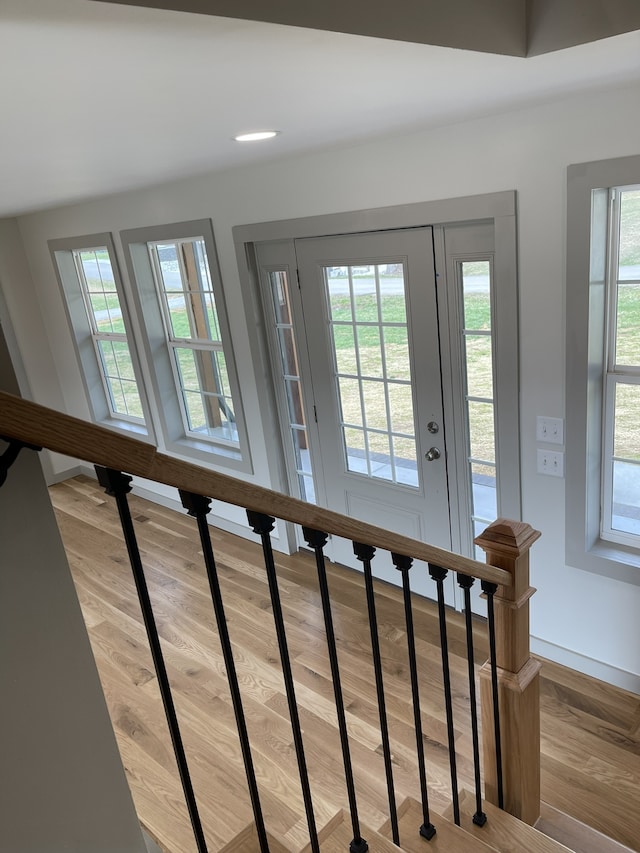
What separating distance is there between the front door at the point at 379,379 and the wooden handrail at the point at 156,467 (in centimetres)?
190

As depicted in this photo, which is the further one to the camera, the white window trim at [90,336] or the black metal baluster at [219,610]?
the white window trim at [90,336]

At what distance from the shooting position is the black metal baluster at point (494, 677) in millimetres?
1625

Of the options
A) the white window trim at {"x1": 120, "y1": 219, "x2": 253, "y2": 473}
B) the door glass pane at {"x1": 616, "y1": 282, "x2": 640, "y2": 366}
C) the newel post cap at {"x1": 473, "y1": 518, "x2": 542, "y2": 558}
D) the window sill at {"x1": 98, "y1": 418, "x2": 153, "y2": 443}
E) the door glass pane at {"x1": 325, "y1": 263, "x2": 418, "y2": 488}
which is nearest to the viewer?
the newel post cap at {"x1": 473, "y1": 518, "x2": 542, "y2": 558}

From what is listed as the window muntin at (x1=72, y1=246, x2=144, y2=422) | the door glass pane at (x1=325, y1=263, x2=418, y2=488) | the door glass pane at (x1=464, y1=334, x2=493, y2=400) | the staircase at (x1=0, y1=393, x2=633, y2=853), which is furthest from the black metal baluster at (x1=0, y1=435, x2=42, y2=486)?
the window muntin at (x1=72, y1=246, x2=144, y2=422)

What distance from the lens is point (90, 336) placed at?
17.7ft

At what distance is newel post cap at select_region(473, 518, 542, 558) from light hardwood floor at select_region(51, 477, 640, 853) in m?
1.26

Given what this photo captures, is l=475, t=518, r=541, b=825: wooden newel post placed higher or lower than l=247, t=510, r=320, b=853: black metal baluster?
lower

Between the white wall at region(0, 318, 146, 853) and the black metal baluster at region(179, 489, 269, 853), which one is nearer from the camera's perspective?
the white wall at region(0, 318, 146, 853)

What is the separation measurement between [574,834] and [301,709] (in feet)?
4.37

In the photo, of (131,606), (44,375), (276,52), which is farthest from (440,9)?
(44,375)

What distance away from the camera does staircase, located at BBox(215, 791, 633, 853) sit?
1369 millimetres

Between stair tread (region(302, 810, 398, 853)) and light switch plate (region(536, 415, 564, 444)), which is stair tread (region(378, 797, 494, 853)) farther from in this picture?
light switch plate (region(536, 415, 564, 444))

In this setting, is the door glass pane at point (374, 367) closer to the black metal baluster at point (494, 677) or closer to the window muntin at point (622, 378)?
the window muntin at point (622, 378)

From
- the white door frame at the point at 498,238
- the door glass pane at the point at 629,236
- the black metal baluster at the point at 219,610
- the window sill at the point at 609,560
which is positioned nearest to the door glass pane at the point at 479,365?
the white door frame at the point at 498,238
